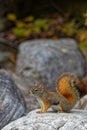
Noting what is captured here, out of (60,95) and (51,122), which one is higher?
(60,95)

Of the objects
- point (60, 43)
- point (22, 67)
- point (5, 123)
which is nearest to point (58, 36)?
point (60, 43)

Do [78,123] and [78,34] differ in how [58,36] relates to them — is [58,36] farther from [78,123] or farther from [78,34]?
[78,123]

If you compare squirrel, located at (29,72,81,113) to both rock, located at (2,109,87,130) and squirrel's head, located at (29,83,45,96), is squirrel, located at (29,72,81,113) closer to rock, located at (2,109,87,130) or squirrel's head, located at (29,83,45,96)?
squirrel's head, located at (29,83,45,96)

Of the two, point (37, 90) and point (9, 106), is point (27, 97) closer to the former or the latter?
point (9, 106)

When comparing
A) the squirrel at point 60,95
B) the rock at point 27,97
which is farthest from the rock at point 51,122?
the rock at point 27,97

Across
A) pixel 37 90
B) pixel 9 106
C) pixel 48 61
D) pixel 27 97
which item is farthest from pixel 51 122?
pixel 48 61

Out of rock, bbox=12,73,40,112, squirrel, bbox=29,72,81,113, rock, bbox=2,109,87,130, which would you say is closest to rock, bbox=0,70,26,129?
squirrel, bbox=29,72,81,113
